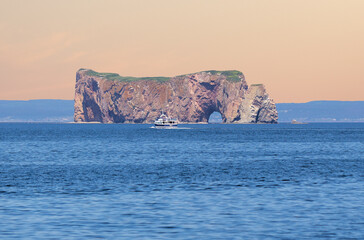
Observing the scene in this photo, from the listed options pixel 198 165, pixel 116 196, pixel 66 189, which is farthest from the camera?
pixel 198 165

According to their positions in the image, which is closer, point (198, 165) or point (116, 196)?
point (116, 196)

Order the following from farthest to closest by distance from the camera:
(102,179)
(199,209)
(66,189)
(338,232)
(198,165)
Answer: (198,165) → (102,179) → (66,189) → (199,209) → (338,232)

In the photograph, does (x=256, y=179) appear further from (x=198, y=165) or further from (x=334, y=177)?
(x=198, y=165)

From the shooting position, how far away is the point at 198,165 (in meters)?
66.2

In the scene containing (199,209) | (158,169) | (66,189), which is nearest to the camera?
(199,209)

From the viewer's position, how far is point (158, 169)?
60438mm

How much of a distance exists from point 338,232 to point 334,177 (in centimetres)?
2591

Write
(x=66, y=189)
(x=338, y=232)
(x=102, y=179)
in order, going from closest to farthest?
(x=338, y=232)
(x=66, y=189)
(x=102, y=179)

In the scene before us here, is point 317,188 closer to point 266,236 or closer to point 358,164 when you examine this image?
point 266,236

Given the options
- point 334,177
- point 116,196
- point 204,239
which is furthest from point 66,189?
point 334,177

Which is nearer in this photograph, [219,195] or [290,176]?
[219,195]

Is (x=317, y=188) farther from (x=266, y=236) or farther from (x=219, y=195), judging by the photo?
(x=266, y=236)

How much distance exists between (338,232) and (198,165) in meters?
40.4

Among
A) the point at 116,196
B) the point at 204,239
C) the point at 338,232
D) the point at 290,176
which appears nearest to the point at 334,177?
the point at 290,176
